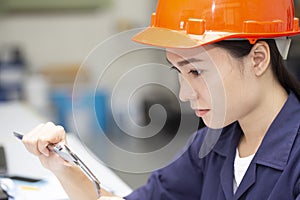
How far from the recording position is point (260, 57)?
3.47 ft

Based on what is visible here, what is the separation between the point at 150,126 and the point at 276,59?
0.31 metres

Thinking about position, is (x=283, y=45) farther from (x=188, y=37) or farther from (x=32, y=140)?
(x=32, y=140)

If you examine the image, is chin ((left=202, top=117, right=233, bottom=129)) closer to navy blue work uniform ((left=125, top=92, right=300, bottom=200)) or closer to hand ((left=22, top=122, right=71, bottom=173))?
navy blue work uniform ((left=125, top=92, right=300, bottom=200))

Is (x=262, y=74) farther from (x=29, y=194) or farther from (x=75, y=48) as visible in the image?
(x=75, y=48)

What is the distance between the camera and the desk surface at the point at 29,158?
147 centimetres

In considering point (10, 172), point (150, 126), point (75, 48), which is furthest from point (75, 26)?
point (150, 126)

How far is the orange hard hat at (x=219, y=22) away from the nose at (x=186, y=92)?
0.29 feet

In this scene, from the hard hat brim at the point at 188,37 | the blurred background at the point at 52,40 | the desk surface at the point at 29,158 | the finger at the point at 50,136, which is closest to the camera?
the hard hat brim at the point at 188,37

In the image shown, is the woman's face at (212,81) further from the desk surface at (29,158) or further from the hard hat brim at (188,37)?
the desk surface at (29,158)

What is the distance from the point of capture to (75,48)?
4180mm

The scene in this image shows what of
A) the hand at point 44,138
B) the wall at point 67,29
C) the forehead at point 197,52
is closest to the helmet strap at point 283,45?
the forehead at point 197,52

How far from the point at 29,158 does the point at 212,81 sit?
0.83 m

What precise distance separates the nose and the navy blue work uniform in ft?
0.60

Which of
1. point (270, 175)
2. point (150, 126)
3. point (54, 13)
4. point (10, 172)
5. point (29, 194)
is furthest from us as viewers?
point (54, 13)
